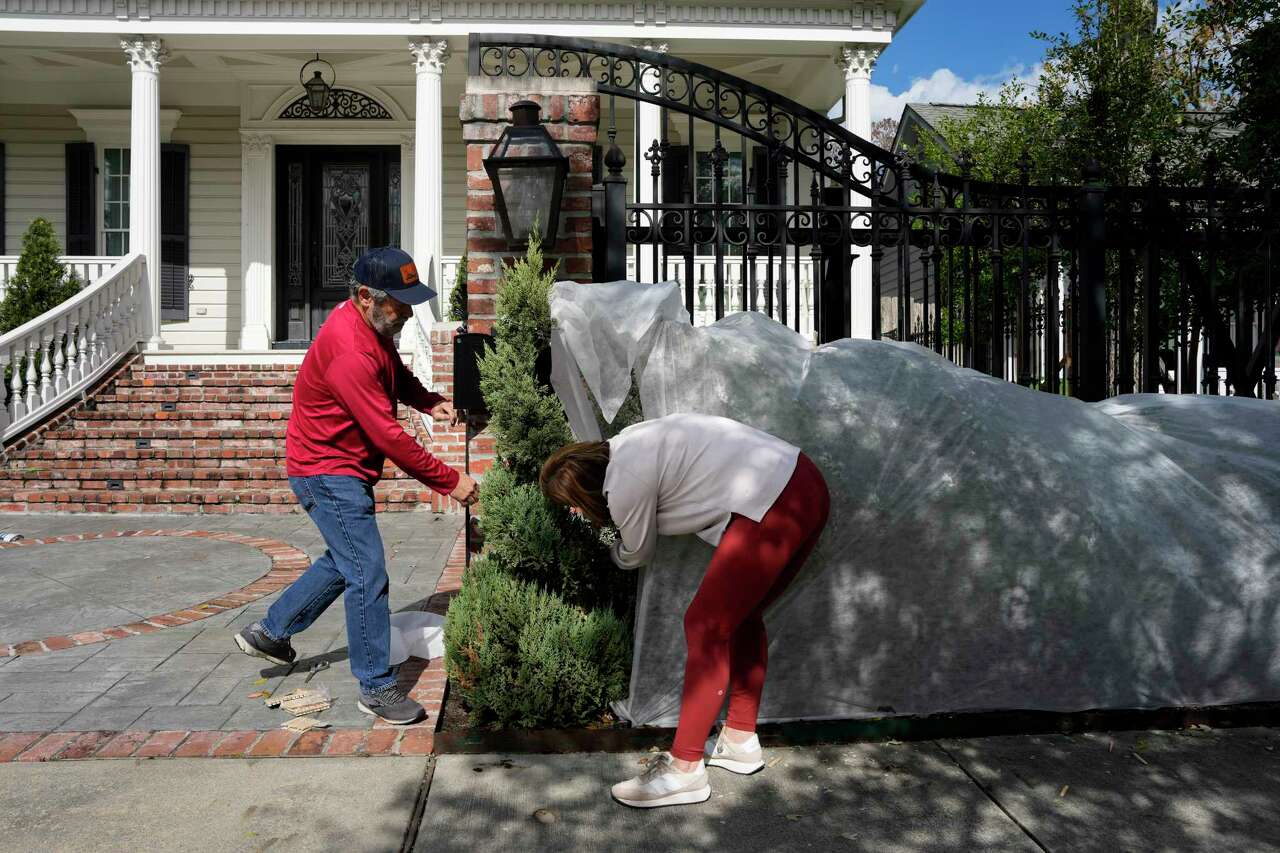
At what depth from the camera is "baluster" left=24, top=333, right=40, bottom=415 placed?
31.4 ft

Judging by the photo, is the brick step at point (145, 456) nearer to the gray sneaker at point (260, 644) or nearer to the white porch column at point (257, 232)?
the gray sneaker at point (260, 644)

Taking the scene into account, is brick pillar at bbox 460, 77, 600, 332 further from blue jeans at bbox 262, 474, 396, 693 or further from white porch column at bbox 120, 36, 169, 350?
white porch column at bbox 120, 36, 169, 350

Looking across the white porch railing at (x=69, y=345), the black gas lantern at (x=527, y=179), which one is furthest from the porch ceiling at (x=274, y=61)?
the black gas lantern at (x=527, y=179)

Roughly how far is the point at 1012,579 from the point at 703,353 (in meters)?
1.35

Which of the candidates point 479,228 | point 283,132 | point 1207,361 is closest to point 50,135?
point 283,132

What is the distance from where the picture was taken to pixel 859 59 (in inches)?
531

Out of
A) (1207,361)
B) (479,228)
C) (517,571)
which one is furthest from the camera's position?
(1207,361)

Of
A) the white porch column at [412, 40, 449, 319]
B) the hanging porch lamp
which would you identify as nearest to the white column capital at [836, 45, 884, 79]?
the white porch column at [412, 40, 449, 319]

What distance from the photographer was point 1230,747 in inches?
142

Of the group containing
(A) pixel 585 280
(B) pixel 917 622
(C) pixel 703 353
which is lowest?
(B) pixel 917 622

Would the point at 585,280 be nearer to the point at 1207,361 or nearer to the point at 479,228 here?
the point at 479,228

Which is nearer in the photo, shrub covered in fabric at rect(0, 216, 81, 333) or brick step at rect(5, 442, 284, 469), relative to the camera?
brick step at rect(5, 442, 284, 469)

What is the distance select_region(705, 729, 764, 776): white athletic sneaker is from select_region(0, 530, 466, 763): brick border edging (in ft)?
3.30

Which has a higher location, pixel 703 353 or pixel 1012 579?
pixel 703 353
